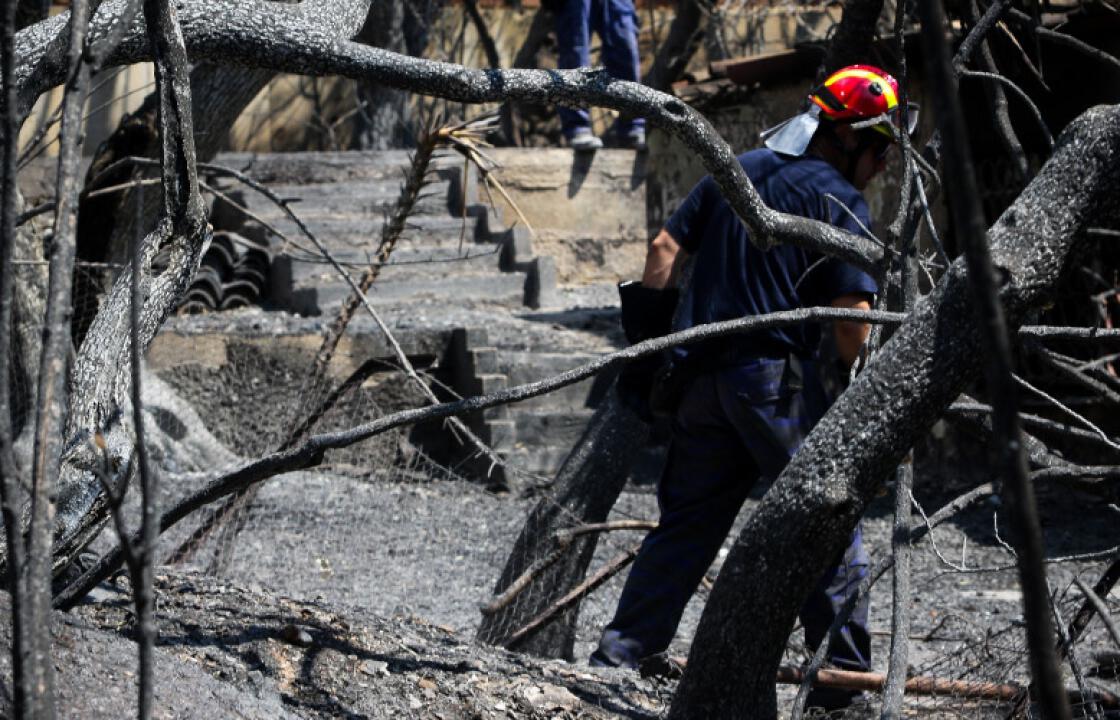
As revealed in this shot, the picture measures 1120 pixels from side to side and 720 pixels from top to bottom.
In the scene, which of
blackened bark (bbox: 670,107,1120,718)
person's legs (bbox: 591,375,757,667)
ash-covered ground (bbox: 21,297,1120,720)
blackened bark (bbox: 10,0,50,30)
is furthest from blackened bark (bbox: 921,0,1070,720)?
blackened bark (bbox: 10,0,50,30)

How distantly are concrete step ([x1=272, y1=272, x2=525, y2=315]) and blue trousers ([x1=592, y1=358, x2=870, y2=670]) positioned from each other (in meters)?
5.24

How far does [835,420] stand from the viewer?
2.50m

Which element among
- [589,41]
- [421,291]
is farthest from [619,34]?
[421,291]

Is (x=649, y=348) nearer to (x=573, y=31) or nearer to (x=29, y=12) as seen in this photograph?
(x=29, y=12)

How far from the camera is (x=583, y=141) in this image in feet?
35.0

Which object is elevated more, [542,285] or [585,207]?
[585,207]

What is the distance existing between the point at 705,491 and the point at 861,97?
1.26 m

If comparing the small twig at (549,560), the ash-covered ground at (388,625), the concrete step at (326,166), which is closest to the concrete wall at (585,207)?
the concrete step at (326,166)

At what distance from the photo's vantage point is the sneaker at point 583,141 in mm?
10672

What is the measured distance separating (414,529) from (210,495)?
3.27m

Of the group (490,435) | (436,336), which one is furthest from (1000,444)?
(436,336)

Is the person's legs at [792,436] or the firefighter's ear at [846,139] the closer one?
the person's legs at [792,436]

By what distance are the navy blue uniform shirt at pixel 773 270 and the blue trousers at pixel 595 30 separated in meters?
6.55

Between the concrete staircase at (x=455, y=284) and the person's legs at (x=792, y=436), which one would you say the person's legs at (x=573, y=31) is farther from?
the person's legs at (x=792, y=436)
